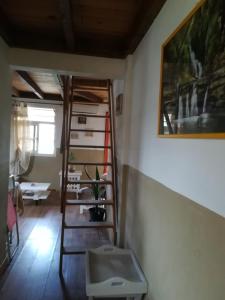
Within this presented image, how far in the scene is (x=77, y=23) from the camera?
2.07 m

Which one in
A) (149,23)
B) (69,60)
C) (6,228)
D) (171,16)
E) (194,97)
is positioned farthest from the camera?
(6,228)

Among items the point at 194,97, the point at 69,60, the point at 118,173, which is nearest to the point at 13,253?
the point at 118,173

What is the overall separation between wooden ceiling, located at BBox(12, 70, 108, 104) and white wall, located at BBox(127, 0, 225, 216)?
93 cm

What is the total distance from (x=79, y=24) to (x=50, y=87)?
10.9 feet

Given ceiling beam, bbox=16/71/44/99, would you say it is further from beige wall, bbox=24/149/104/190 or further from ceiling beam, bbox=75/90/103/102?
beige wall, bbox=24/149/104/190

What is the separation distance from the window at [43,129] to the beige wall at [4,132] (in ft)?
12.7

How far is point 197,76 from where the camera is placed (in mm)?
1111

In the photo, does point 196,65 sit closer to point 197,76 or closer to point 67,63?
point 197,76

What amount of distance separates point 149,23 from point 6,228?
243cm

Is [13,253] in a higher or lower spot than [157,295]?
lower

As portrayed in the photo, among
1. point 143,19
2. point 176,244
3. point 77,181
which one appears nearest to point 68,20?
point 143,19

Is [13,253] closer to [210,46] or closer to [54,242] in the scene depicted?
[54,242]

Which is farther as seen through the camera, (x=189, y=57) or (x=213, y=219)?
(x=189, y=57)

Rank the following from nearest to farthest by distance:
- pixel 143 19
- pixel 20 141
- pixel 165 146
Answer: pixel 165 146
pixel 143 19
pixel 20 141
